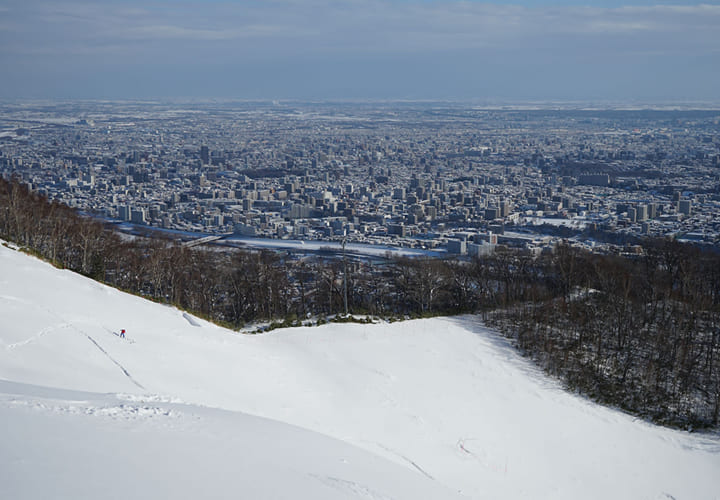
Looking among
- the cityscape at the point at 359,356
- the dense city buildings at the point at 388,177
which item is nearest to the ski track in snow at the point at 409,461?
the cityscape at the point at 359,356

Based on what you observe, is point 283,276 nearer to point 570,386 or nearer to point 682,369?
point 570,386

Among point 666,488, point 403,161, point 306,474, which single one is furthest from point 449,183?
point 306,474

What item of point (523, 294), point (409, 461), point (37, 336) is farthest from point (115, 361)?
point (523, 294)

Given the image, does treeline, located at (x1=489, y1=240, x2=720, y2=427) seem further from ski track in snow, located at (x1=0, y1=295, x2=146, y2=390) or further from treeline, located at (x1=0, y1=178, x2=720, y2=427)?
ski track in snow, located at (x1=0, y1=295, x2=146, y2=390)

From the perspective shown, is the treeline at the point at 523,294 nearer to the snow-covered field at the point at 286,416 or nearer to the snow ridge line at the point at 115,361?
the snow-covered field at the point at 286,416

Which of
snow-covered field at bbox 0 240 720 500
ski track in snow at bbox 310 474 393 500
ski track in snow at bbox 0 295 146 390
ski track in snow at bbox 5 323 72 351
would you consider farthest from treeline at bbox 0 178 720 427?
ski track in snow at bbox 310 474 393 500

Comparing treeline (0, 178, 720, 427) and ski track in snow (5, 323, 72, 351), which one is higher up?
ski track in snow (5, 323, 72, 351)

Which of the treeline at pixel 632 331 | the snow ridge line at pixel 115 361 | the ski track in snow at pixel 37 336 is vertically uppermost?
the ski track in snow at pixel 37 336
